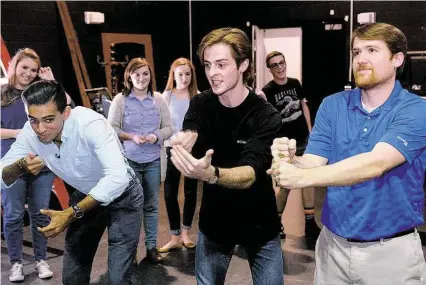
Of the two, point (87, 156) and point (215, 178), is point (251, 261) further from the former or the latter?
point (87, 156)

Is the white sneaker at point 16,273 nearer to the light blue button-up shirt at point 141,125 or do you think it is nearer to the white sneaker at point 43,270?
the white sneaker at point 43,270

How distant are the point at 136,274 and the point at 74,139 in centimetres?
164

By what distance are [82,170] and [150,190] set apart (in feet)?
4.83

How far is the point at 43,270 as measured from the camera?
3635 millimetres

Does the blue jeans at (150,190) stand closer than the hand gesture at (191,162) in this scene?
No

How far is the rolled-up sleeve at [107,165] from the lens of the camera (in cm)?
225

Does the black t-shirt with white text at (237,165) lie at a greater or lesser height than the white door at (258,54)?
lesser

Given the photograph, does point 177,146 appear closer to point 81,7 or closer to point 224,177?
point 224,177

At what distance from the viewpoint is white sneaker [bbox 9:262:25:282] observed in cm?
359

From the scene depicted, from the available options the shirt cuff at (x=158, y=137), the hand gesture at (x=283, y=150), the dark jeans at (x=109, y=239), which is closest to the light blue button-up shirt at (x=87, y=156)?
the dark jeans at (x=109, y=239)

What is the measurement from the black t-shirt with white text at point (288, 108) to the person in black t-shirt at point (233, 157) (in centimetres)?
229

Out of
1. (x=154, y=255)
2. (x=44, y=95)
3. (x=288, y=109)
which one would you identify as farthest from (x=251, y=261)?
(x=288, y=109)

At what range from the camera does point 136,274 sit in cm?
368

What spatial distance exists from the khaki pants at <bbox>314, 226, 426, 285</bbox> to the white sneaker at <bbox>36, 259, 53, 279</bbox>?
243cm
